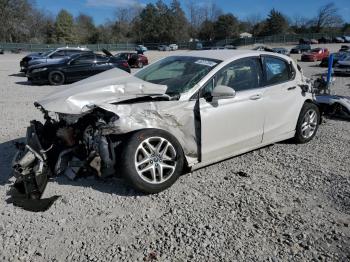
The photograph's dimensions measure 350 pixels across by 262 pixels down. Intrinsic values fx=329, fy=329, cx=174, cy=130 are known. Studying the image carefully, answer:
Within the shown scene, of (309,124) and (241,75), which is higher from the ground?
(241,75)

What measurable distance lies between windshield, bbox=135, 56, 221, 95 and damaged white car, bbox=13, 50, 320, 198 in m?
0.02

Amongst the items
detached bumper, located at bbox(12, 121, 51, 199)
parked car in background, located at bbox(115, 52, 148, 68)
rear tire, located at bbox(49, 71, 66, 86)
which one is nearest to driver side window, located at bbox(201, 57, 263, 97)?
detached bumper, located at bbox(12, 121, 51, 199)

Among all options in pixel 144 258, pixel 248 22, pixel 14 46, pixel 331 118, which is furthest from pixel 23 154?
pixel 248 22

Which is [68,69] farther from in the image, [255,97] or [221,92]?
[221,92]

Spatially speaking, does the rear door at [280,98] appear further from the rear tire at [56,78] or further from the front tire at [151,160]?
the rear tire at [56,78]

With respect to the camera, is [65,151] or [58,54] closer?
[65,151]

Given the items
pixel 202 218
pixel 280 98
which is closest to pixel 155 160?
pixel 202 218

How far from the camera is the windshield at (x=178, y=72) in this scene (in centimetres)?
419

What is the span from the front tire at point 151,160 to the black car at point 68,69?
10.2 meters

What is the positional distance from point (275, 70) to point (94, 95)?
8.95ft

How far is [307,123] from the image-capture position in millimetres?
5523

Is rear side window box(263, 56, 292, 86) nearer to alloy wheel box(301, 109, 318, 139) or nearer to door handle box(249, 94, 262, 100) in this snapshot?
door handle box(249, 94, 262, 100)

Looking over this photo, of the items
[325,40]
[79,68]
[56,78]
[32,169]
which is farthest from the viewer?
[325,40]

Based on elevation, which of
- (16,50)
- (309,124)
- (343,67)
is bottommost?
(343,67)
